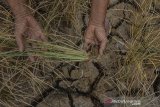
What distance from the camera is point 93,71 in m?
2.33

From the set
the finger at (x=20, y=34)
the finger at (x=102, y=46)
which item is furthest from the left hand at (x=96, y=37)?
the finger at (x=20, y=34)

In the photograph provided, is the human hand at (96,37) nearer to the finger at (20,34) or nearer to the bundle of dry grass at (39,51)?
the bundle of dry grass at (39,51)

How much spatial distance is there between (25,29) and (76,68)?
0.32 m

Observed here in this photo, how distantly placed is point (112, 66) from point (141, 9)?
323mm

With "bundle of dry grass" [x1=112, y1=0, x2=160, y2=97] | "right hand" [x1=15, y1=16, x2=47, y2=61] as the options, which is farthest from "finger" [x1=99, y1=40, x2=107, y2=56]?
"right hand" [x1=15, y1=16, x2=47, y2=61]

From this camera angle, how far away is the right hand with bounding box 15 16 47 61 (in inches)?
85.9

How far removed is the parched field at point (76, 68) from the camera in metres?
2.27

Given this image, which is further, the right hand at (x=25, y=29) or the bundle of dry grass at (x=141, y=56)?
the bundle of dry grass at (x=141, y=56)

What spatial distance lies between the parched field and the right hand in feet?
0.24

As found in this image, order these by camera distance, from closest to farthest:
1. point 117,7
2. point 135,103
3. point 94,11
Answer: point 94,11
point 135,103
point 117,7

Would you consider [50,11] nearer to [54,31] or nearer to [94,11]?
[54,31]

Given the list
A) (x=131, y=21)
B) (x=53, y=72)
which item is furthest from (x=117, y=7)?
(x=53, y=72)

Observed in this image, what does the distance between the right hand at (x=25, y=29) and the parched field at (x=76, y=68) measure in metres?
0.07

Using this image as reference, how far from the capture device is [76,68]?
2316 millimetres
